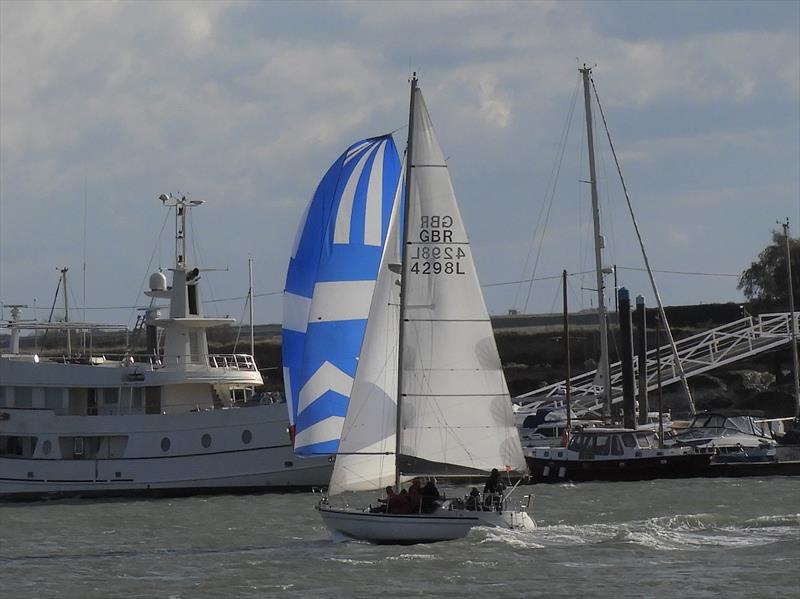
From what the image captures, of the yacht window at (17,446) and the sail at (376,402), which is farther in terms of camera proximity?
the yacht window at (17,446)

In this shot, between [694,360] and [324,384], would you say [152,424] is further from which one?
[694,360]

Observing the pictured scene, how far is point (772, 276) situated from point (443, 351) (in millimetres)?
43686

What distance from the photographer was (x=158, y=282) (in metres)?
44.9

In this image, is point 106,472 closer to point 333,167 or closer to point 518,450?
point 333,167

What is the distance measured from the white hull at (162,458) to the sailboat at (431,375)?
42.4 ft

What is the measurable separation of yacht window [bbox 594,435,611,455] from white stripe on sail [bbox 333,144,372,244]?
37.6ft

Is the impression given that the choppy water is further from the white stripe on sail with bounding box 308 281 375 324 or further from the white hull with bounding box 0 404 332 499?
the white hull with bounding box 0 404 332 499

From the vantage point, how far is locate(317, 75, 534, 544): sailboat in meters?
27.5

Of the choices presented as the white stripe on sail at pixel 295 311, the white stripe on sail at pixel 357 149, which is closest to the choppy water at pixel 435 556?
the white stripe on sail at pixel 295 311

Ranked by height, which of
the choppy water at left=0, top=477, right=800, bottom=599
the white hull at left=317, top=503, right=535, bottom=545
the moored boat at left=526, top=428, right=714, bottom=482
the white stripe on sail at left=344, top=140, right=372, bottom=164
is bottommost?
the choppy water at left=0, top=477, right=800, bottom=599

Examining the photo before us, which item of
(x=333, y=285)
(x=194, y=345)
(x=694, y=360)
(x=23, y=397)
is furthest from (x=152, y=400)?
(x=694, y=360)

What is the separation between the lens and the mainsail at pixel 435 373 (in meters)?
27.5

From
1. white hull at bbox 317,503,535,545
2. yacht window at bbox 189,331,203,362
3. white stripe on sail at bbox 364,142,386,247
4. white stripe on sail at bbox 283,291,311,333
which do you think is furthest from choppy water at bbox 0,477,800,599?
yacht window at bbox 189,331,203,362

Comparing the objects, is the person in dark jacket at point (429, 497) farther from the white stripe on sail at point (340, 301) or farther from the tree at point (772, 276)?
the tree at point (772, 276)
